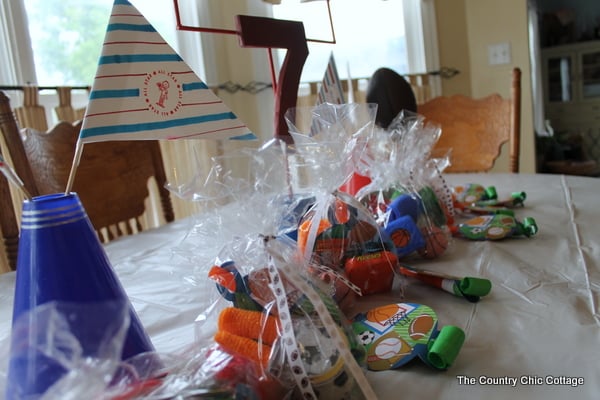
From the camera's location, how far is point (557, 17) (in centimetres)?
447

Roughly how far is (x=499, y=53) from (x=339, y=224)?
2.33 m

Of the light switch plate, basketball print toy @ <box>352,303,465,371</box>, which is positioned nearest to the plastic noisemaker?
basketball print toy @ <box>352,303,465,371</box>

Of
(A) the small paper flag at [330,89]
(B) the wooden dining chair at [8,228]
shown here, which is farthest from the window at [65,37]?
(A) the small paper flag at [330,89]

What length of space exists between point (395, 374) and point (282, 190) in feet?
1.09

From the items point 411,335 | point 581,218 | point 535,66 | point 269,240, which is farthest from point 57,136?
point 535,66

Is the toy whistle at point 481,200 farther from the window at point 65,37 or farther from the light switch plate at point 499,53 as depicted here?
the light switch plate at point 499,53

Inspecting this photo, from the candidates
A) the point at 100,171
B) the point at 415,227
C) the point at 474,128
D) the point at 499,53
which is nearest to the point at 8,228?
the point at 100,171

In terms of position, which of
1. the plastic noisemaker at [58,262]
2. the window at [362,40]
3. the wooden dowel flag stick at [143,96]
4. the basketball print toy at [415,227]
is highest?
the window at [362,40]

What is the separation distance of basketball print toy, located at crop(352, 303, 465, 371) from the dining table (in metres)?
0.01

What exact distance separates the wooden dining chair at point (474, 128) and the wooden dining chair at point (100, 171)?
96 cm

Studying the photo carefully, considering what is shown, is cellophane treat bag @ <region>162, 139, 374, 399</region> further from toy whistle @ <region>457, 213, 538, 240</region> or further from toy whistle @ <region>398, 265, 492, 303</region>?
toy whistle @ <region>457, 213, 538, 240</region>

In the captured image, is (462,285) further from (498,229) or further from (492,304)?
(498,229)

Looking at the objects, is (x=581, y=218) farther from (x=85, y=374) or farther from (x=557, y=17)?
(x=557, y=17)

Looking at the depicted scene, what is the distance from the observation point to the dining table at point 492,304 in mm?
402
